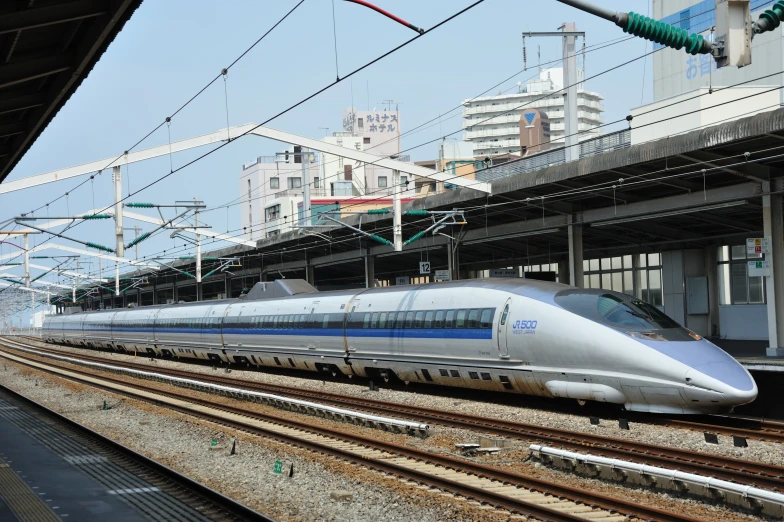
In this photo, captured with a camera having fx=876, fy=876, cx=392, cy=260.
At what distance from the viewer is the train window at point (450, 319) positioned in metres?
21.1

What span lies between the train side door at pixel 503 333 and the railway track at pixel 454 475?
Result: 463 centimetres

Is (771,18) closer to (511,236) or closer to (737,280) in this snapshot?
(511,236)

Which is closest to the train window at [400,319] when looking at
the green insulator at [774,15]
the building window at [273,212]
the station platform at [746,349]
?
the station platform at [746,349]

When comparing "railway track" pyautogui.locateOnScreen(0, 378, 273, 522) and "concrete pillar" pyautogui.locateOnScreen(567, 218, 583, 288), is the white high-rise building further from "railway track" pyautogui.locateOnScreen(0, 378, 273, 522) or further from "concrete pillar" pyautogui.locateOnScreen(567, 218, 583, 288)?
"railway track" pyautogui.locateOnScreen(0, 378, 273, 522)

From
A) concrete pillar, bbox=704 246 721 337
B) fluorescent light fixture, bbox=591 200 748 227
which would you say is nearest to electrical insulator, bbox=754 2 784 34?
fluorescent light fixture, bbox=591 200 748 227

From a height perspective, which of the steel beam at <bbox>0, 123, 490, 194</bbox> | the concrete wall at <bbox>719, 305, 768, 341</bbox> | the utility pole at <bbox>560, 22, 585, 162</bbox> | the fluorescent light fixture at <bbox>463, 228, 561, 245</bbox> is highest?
the utility pole at <bbox>560, 22, 585, 162</bbox>

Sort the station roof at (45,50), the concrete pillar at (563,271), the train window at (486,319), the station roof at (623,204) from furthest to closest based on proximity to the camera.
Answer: the concrete pillar at (563,271)
the station roof at (623,204)
the train window at (486,319)
the station roof at (45,50)

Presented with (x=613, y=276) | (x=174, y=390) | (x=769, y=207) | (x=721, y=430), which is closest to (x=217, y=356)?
(x=174, y=390)

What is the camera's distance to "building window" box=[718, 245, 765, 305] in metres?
35.0

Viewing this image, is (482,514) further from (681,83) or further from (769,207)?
(681,83)

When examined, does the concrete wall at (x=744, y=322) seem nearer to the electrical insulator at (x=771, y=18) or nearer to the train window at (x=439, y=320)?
the train window at (x=439, y=320)

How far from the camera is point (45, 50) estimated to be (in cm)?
1159

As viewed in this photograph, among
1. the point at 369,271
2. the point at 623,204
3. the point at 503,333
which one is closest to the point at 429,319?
the point at 503,333

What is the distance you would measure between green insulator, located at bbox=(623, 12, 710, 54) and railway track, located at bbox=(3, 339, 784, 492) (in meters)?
5.25
